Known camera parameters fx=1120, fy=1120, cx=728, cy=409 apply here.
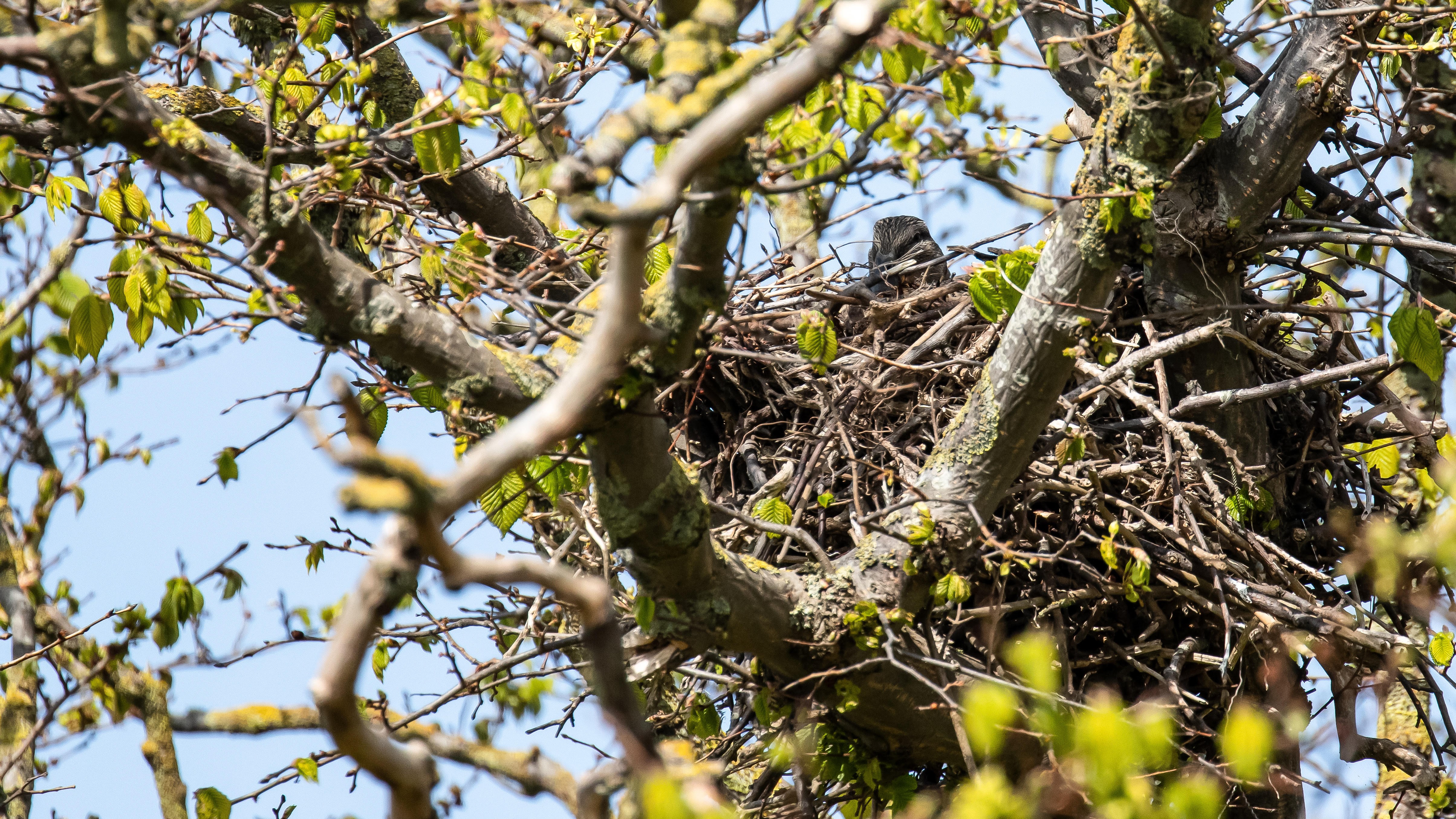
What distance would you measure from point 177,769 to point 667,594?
1193 millimetres

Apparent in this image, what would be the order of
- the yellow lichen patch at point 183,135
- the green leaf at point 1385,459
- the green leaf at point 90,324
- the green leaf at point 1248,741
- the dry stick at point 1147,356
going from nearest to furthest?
the green leaf at point 1248,741, the yellow lichen patch at point 183,135, the green leaf at point 90,324, the dry stick at point 1147,356, the green leaf at point 1385,459

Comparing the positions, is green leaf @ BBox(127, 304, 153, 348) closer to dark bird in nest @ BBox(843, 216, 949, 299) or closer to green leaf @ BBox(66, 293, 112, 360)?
green leaf @ BBox(66, 293, 112, 360)

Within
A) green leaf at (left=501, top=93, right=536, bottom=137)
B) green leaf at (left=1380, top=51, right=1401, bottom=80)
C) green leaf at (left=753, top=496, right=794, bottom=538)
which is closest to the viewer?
green leaf at (left=501, top=93, right=536, bottom=137)

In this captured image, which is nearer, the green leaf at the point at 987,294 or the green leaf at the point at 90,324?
the green leaf at the point at 90,324

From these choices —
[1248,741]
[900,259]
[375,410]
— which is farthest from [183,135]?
[900,259]

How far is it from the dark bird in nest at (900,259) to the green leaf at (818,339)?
1.11 metres

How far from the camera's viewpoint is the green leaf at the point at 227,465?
276 cm

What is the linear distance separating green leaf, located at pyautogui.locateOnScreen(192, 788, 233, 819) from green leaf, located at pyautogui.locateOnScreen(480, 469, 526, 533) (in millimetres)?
921

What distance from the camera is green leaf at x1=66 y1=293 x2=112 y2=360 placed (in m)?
2.62

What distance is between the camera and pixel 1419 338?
2736 mm

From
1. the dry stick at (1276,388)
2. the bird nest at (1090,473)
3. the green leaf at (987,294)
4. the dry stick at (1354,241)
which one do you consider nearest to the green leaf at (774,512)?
the bird nest at (1090,473)

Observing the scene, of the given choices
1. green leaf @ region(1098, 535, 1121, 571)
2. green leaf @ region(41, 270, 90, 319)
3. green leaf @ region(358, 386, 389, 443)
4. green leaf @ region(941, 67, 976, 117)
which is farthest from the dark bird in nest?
green leaf @ region(41, 270, 90, 319)

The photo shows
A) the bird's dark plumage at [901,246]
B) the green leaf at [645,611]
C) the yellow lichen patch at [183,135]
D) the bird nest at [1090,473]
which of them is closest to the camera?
the yellow lichen patch at [183,135]

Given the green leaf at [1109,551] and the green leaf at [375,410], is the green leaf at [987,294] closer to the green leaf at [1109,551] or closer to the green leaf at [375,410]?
the green leaf at [1109,551]
